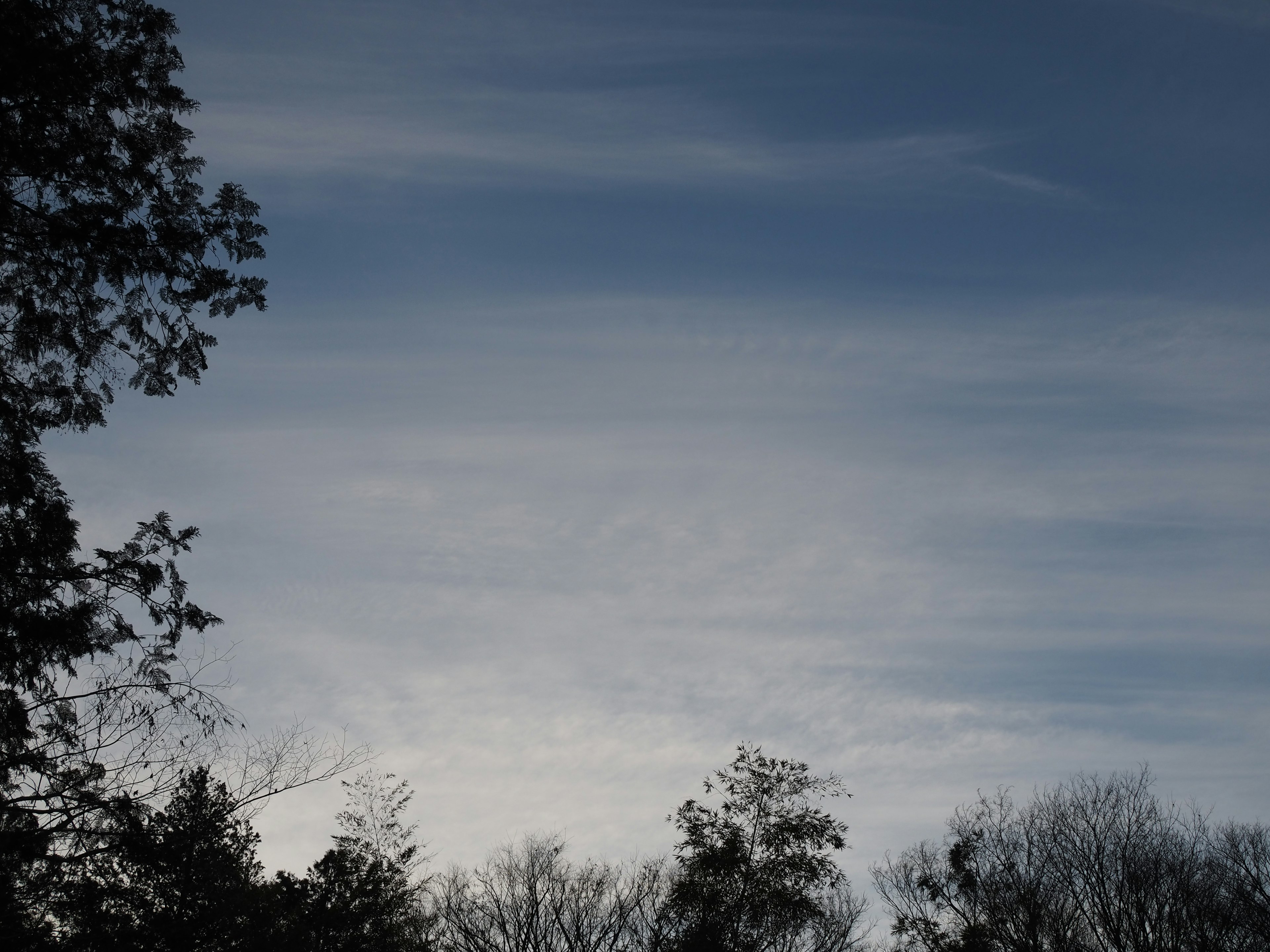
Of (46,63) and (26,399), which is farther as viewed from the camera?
(26,399)

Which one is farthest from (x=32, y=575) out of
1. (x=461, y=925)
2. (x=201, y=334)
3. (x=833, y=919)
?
(x=833, y=919)

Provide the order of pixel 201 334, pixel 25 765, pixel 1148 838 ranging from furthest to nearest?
pixel 1148 838 < pixel 201 334 < pixel 25 765

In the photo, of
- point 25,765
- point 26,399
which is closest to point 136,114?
point 26,399

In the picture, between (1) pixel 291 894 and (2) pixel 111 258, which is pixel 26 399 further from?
(1) pixel 291 894

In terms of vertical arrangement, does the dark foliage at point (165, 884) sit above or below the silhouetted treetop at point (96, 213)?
below

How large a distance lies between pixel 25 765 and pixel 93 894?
4.82 ft

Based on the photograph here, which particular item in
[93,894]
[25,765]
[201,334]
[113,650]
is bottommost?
[93,894]

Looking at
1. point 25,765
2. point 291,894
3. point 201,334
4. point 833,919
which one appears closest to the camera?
point 25,765

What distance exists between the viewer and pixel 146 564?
9.36m

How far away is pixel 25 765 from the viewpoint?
834 centimetres

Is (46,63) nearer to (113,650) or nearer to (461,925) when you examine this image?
(113,650)

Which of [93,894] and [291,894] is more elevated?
[291,894]

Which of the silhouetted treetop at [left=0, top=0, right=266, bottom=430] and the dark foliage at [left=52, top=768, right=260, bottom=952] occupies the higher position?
the silhouetted treetop at [left=0, top=0, right=266, bottom=430]

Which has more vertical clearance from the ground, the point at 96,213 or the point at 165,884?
the point at 96,213
